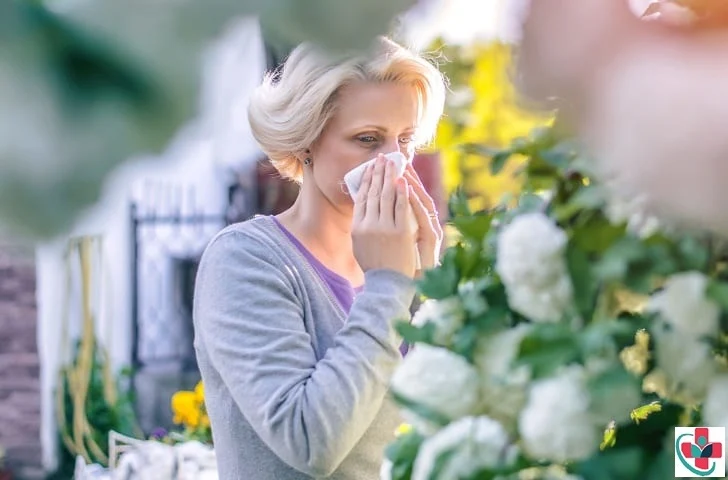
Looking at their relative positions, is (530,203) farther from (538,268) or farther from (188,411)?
(188,411)

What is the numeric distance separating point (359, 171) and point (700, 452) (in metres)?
0.90

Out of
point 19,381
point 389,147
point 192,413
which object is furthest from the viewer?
point 19,381

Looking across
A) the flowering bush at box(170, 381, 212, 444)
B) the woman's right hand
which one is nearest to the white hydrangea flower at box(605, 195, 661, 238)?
the woman's right hand

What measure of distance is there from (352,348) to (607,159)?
984 millimetres

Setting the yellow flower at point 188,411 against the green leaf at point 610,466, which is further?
Result: the yellow flower at point 188,411

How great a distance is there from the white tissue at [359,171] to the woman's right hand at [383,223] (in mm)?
11

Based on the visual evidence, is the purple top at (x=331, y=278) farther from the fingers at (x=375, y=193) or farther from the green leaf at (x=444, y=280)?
the green leaf at (x=444, y=280)

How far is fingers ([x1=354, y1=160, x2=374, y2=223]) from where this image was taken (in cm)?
145

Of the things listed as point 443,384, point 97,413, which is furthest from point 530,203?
point 97,413

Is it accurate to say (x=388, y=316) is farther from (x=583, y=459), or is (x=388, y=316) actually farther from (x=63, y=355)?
(x=63, y=355)

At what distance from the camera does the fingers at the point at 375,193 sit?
1.44m

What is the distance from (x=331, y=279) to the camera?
1.54 metres

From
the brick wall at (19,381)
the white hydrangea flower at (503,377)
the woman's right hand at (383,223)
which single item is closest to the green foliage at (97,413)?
the brick wall at (19,381)

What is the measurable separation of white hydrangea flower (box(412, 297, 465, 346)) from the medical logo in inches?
6.8
